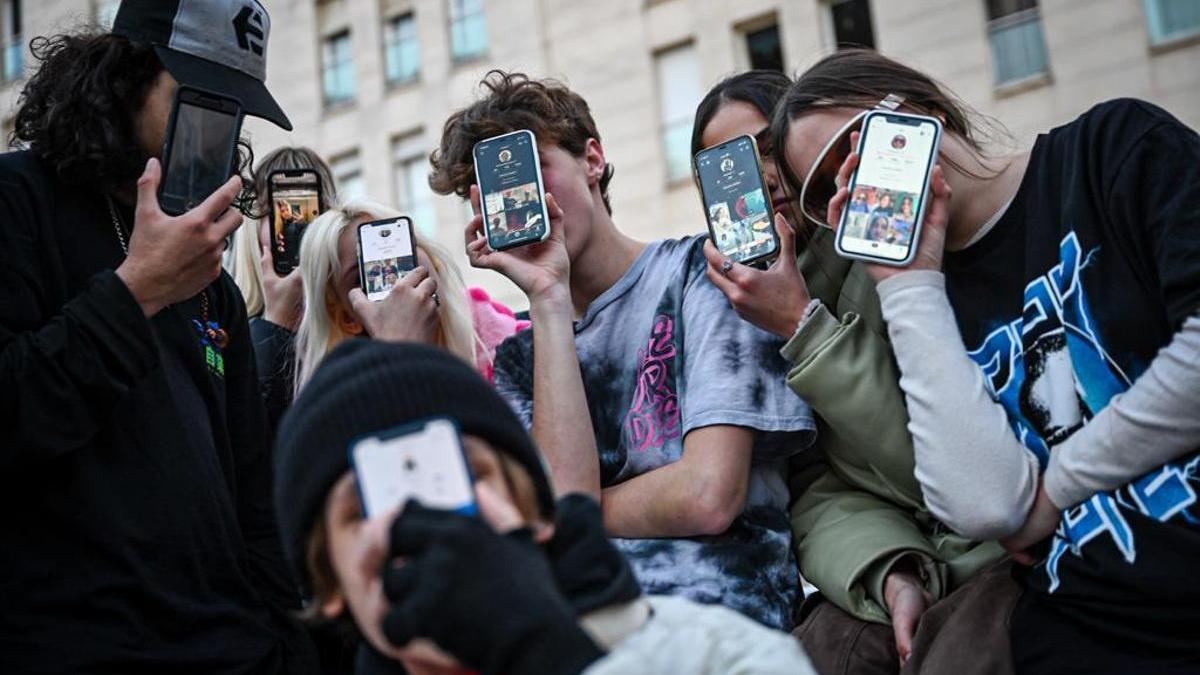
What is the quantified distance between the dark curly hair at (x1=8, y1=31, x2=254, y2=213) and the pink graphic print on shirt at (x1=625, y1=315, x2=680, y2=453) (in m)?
1.21

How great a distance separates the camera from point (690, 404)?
243 cm

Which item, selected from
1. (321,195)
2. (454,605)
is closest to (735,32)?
(321,195)

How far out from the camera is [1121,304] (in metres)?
1.99

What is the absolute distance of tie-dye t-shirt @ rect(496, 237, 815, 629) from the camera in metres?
2.37

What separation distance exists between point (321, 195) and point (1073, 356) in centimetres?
258

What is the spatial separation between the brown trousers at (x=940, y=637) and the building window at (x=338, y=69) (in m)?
16.5

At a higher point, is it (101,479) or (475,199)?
(475,199)

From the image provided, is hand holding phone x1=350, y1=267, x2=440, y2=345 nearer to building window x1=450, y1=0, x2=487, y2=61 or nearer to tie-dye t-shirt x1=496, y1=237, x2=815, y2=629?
tie-dye t-shirt x1=496, y1=237, x2=815, y2=629

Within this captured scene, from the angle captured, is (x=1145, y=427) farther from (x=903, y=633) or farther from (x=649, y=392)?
(x=649, y=392)

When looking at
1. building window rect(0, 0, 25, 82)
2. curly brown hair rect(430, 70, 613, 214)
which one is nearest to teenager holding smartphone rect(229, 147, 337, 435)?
curly brown hair rect(430, 70, 613, 214)

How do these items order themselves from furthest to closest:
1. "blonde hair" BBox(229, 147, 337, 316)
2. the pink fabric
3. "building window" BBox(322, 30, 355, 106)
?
"building window" BBox(322, 30, 355, 106)
"blonde hair" BBox(229, 147, 337, 316)
the pink fabric

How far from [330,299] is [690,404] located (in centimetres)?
140

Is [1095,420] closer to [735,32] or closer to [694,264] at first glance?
[694,264]

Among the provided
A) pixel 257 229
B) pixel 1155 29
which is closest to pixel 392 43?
pixel 1155 29
